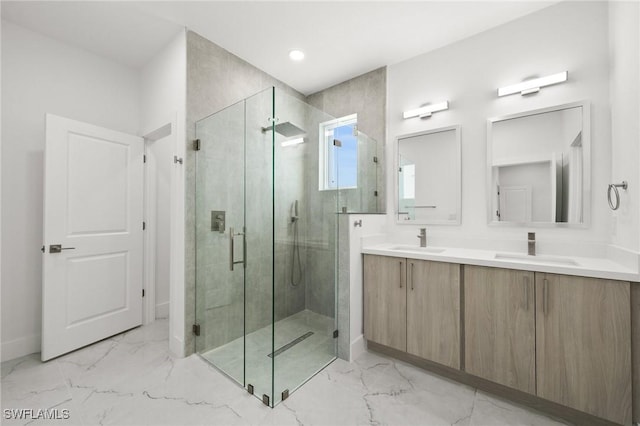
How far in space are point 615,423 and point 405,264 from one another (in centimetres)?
132

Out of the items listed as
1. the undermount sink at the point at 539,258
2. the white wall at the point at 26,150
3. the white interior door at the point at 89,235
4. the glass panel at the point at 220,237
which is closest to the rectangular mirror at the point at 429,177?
the undermount sink at the point at 539,258

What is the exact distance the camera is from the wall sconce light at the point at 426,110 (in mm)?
2429

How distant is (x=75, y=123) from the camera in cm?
233

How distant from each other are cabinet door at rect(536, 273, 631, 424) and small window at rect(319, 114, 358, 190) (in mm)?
1487

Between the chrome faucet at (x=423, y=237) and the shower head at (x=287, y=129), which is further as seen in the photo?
the chrome faucet at (x=423, y=237)

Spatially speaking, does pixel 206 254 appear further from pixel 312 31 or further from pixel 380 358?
pixel 312 31

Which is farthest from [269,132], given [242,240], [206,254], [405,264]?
[405,264]

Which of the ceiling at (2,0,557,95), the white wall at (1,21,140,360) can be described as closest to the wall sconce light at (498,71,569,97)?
the ceiling at (2,0,557,95)

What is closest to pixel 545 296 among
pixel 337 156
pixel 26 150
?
pixel 337 156

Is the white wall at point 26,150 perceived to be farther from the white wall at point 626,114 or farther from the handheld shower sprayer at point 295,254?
the white wall at point 626,114

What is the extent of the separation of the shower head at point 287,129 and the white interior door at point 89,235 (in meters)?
1.81

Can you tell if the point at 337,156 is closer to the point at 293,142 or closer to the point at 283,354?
the point at 293,142

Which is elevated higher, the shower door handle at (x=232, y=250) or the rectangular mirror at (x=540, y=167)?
the rectangular mirror at (x=540, y=167)

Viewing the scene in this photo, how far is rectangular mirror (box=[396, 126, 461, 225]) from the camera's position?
7.88 ft
